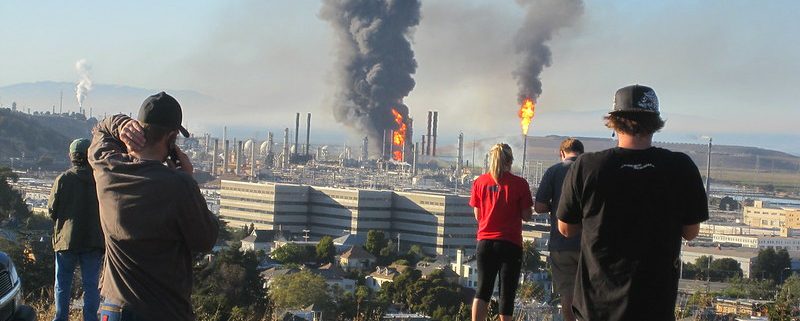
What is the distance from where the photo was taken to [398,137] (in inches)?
4365

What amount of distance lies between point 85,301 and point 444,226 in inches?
1771

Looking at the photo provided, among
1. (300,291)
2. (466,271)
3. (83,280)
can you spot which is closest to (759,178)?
(466,271)

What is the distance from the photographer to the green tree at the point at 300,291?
19734 mm

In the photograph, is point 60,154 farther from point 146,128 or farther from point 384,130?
point 146,128

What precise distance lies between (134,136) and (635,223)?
1593 millimetres

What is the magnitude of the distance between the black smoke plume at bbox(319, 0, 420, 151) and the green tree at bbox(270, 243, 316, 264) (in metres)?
70.2

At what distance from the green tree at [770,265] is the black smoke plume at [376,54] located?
223 feet

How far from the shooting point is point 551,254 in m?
5.77

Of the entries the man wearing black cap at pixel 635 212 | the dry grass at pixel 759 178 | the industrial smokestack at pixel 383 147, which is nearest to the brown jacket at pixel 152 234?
the man wearing black cap at pixel 635 212

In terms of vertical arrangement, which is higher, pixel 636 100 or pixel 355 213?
pixel 636 100

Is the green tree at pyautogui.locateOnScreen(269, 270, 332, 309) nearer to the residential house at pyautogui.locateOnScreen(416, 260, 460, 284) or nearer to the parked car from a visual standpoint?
the residential house at pyautogui.locateOnScreen(416, 260, 460, 284)

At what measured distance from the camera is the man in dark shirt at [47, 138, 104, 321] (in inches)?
225

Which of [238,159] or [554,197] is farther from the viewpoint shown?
[238,159]

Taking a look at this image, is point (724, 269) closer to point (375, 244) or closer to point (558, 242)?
point (375, 244)
